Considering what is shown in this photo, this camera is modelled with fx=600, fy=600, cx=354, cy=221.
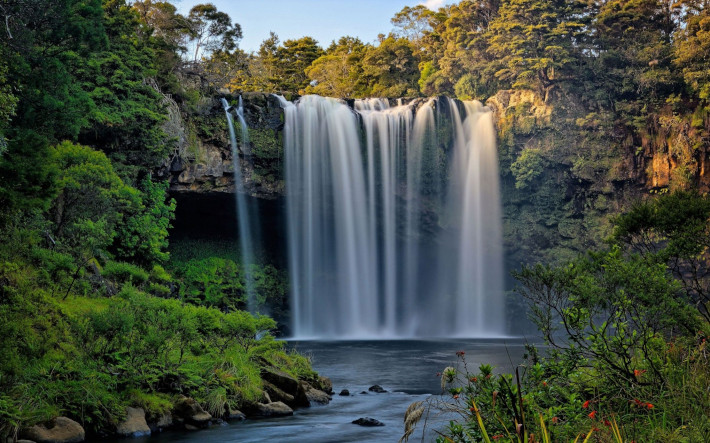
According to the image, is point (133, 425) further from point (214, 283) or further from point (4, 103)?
point (214, 283)

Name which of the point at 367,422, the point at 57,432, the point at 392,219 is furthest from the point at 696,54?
the point at 57,432

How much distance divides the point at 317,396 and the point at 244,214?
63.5 ft

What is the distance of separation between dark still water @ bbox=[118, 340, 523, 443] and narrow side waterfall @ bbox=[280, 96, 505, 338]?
4.66 m

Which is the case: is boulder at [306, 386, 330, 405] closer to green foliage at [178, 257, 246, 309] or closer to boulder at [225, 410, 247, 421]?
boulder at [225, 410, 247, 421]

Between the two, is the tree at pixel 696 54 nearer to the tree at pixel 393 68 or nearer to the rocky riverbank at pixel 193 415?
the tree at pixel 393 68

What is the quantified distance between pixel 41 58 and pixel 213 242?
53.3 ft

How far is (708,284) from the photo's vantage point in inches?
1111

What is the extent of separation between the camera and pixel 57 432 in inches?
364

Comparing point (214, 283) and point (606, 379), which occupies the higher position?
point (606, 379)

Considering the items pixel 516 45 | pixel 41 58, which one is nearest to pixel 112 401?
pixel 41 58

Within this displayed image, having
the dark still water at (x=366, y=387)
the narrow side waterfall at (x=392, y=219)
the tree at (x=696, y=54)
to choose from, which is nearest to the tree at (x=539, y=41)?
the narrow side waterfall at (x=392, y=219)

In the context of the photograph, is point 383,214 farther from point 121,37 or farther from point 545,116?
point 121,37

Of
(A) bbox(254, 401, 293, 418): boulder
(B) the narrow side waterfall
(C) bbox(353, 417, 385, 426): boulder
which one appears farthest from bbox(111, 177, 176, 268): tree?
(C) bbox(353, 417, 385, 426): boulder

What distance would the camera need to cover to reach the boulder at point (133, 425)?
10070 millimetres
